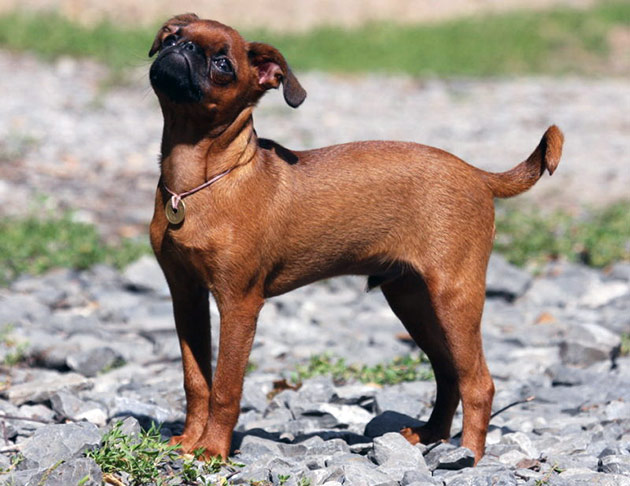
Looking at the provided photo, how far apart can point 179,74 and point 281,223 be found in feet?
2.69

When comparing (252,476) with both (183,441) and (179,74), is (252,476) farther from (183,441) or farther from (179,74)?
(179,74)

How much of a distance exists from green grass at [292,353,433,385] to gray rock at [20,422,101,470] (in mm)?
1860

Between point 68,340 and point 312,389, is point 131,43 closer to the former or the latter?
point 68,340

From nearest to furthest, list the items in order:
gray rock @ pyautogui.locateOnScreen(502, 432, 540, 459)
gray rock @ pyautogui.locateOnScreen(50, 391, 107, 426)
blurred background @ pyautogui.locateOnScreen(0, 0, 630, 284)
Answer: gray rock @ pyautogui.locateOnScreen(502, 432, 540, 459)
gray rock @ pyautogui.locateOnScreen(50, 391, 107, 426)
blurred background @ pyautogui.locateOnScreen(0, 0, 630, 284)

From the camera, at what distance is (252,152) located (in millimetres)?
4629

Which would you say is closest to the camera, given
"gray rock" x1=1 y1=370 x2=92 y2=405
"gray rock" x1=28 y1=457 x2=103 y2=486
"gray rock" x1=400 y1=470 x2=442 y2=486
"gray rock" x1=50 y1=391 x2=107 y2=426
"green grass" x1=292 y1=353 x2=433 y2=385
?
"gray rock" x1=28 y1=457 x2=103 y2=486

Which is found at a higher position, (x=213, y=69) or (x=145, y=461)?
(x=213, y=69)

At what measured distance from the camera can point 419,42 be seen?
22.1 meters

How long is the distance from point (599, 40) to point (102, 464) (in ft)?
70.7

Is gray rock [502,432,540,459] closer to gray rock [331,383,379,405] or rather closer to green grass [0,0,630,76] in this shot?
gray rock [331,383,379,405]

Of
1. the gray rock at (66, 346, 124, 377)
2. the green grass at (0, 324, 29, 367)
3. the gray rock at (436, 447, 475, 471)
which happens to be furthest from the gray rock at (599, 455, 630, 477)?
the green grass at (0, 324, 29, 367)

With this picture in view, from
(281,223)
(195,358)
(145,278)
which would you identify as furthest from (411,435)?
(145,278)

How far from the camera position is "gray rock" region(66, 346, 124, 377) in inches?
245

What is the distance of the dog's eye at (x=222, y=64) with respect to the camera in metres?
4.37
